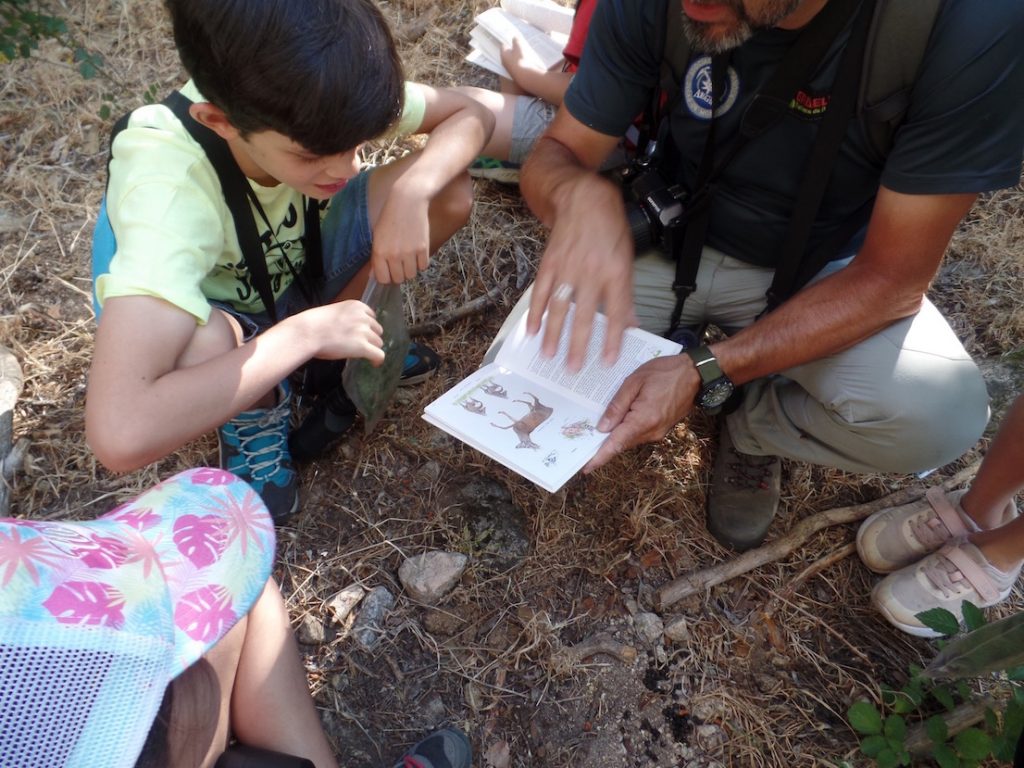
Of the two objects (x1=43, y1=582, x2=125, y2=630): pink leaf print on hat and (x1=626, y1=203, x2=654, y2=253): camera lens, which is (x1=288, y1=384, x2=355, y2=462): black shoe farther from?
(x1=43, y1=582, x2=125, y2=630): pink leaf print on hat

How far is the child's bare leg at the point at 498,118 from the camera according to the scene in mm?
2209

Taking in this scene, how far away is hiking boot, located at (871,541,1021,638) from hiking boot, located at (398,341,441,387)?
1.33m

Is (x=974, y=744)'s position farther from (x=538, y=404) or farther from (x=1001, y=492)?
(x=538, y=404)

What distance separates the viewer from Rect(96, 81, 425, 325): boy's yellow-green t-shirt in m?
1.35

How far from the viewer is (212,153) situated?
150 cm

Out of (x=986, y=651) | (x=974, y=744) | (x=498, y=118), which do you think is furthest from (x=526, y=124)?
(x=974, y=744)

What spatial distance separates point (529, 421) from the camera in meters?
1.66

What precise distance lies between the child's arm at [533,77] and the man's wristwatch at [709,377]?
1.21m

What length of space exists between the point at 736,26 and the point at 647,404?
0.76 m

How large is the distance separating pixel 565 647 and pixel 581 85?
1.33 meters

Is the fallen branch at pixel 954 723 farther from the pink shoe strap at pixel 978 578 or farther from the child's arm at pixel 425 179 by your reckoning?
the child's arm at pixel 425 179

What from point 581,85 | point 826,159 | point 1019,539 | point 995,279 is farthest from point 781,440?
point 995,279

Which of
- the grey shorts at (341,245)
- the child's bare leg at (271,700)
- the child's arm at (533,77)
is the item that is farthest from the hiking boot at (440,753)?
the child's arm at (533,77)

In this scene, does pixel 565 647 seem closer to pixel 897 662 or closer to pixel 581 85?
pixel 897 662
